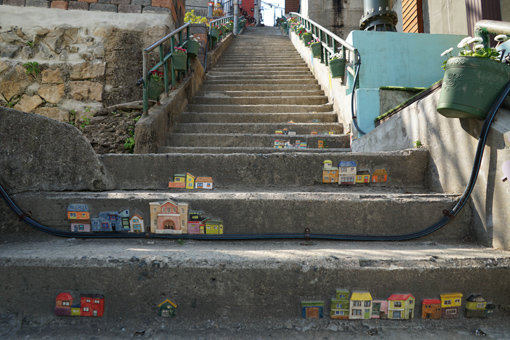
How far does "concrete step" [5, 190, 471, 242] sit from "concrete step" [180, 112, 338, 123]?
2.88 meters

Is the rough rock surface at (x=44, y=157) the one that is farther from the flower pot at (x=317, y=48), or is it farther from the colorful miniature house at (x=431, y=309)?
the flower pot at (x=317, y=48)

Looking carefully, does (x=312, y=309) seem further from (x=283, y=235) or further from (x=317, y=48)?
(x=317, y=48)

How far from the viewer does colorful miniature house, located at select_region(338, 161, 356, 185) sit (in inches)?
85.9

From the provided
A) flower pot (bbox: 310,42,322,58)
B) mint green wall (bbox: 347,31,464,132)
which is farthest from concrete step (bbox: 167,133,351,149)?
flower pot (bbox: 310,42,322,58)

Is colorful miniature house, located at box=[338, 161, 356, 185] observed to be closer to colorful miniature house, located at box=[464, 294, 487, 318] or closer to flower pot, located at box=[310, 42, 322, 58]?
colorful miniature house, located at box=[464, 294, 487, 318]

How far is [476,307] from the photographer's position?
1.32 m

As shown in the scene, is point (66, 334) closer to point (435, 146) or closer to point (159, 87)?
point (435, 146)

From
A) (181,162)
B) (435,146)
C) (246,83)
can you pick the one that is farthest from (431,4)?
(181,162)

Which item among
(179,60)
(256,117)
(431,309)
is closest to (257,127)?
(256,117)

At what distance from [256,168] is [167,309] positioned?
3.83 feet

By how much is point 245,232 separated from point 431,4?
7453 mm

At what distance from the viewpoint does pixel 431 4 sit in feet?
21.6

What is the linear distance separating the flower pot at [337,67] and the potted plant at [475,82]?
255cm

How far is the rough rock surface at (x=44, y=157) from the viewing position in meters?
1.83
